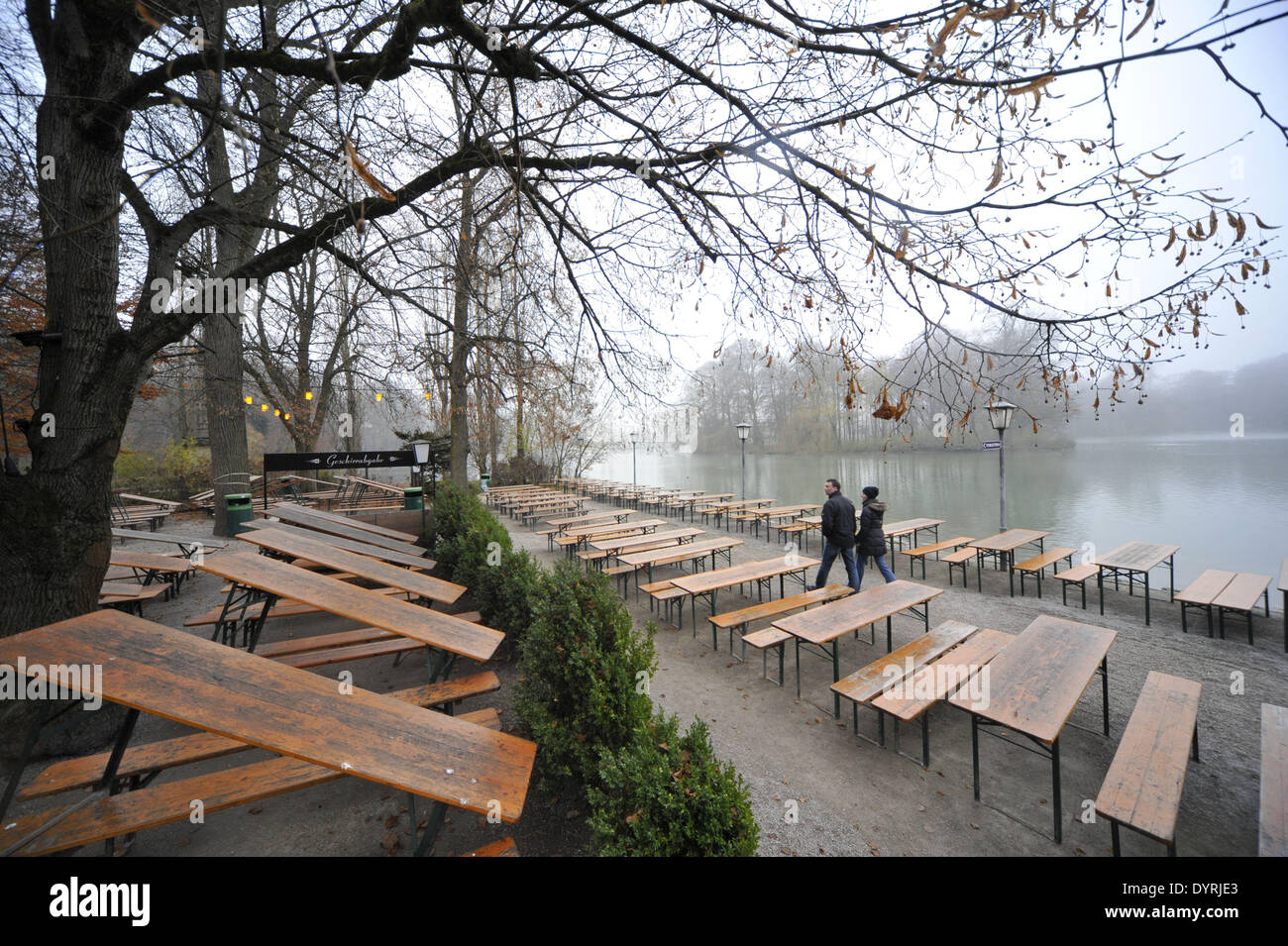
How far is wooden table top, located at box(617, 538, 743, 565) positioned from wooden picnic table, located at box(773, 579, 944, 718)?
2557 millimetres

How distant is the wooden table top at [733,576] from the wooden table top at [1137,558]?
385cm

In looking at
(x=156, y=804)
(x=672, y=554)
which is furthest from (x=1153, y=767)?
(x=672, y=554)

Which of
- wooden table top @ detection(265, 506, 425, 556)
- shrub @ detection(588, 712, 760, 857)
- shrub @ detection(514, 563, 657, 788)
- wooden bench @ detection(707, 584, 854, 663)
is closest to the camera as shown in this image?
shrub @ detection(588, 712, 760, 857)

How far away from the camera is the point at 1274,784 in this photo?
243 cm

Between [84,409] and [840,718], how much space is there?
6.08 meters

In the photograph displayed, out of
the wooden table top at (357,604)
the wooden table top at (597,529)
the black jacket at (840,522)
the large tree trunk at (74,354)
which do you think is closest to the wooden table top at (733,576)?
the black jacket at (840,522)

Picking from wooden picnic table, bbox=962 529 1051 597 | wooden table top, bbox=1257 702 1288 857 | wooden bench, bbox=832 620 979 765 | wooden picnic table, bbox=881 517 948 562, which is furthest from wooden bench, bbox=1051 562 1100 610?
wooden table top, bbox=1257 702 1288 857

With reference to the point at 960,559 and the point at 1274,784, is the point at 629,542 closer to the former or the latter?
the point at 960,559

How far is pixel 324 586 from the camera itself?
2.96 meters

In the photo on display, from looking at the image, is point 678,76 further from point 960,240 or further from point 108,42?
point 108,42

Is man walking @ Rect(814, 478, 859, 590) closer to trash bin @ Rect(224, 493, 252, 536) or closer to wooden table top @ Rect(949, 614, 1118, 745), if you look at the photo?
wooden table top @ Rect(949, 614, 1118, 745)

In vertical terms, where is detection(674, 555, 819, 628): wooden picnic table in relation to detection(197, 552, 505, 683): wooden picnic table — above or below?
below

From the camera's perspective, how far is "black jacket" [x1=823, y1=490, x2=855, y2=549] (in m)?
6.95

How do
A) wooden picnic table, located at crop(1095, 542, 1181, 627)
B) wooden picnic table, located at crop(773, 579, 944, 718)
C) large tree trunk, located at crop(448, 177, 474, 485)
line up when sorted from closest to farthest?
large tree trunk, located at crop(448, 177, 474, 485), wooden picnic table, located at crop(773, 579, 944, 718), wooden picnic table, located at crop(1095, 542, 1181, 627)
